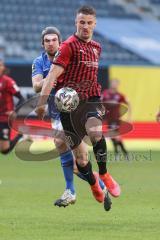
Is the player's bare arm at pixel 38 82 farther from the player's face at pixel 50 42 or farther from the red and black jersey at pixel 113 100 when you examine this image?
the red and black jersey at pixel 113 100

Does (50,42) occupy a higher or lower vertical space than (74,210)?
higher

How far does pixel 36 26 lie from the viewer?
2931 centimetres

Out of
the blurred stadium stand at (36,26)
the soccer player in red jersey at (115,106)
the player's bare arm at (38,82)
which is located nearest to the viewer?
the player's bare arm at (38,82)

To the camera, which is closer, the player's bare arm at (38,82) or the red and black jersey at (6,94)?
the player's bare arm at (38,82)

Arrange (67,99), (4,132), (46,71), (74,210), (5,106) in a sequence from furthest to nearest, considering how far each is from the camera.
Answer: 1. (5,106)
2. (4,132)
3. (46,71)
4. (74,210)
5. (67,99)

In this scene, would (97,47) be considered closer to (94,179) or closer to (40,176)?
(94,179)

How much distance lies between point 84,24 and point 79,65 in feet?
1.55

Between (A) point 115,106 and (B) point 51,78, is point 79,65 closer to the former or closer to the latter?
(B) point 51,78

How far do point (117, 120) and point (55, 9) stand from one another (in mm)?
11468

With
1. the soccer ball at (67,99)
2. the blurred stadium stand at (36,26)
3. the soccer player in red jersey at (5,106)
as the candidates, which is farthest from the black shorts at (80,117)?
the blurred stadium stand at (36,26)

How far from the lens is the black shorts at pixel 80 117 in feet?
28.0

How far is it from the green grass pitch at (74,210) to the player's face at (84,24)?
2.04m

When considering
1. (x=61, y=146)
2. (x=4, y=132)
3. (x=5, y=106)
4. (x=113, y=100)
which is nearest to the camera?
(x=61, y=146)

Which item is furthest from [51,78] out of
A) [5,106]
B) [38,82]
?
[5,106]
